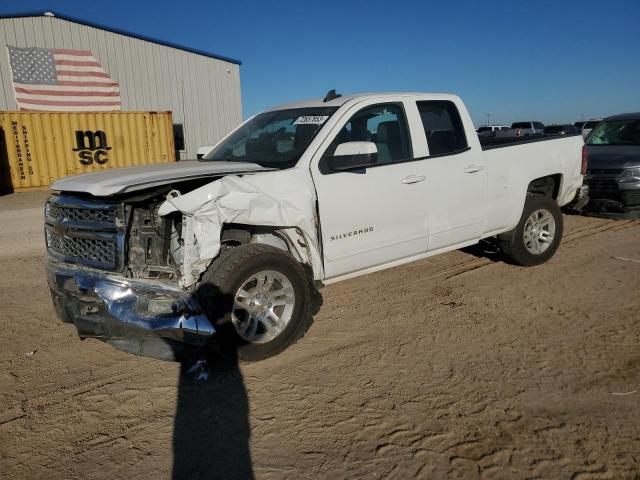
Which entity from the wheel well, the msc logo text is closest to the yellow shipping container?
the msc logo text

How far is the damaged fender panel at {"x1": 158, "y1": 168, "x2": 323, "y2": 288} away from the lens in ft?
10.6

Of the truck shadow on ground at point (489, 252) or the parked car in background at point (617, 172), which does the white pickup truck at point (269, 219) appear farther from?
the parked car in background at point (617, 172)

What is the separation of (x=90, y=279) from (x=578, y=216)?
8.67m

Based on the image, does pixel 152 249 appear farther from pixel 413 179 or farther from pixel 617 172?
pixel 617 172

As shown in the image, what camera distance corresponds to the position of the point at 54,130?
50.9 ft

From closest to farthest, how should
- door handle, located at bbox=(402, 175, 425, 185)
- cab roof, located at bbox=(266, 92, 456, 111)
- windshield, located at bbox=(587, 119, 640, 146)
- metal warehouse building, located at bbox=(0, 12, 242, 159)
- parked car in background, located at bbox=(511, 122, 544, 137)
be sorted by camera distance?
1. door handle, located at bbox=(402, 175, 425, 185)
2. cab roof, located at bbox=(266, 92, 456, 111)
3. windshield, located at bbox=(587, 119, 640, 146)
4. metal warehouse building, located at bbox=(0, 12, 242, 159)
5. parked car in background, located at bbox=(511, 122, 544, 137)

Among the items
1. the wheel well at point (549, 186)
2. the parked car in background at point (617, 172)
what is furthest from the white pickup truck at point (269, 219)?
the parked car in background at point (617, 172)

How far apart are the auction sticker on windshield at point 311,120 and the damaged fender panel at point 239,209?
26.7 inches

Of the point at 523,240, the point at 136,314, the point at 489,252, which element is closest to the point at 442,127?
the point at 523,240

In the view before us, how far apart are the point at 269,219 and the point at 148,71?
1952cm

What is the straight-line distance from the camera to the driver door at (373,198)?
154 inches

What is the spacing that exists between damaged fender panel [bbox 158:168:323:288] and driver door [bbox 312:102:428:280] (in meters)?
0.14

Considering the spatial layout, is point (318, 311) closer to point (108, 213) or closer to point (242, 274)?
point (242, 274)

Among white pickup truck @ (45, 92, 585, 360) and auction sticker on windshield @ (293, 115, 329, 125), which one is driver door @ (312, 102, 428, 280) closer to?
white pickup truck @ (45, 92, 585, 360)
